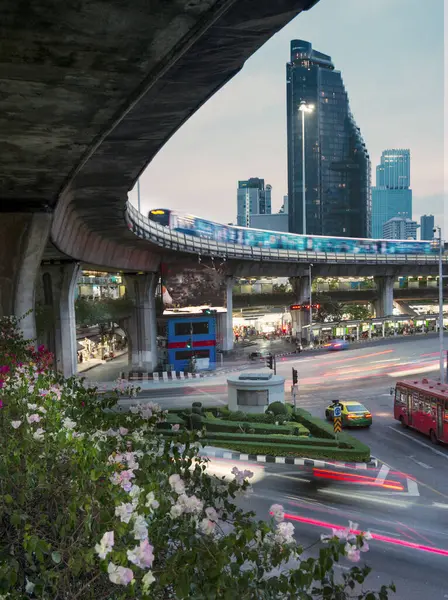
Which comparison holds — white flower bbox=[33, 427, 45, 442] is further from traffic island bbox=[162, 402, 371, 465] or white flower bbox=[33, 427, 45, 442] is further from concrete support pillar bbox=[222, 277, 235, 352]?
concrete support pillar bbox=[222, 277, 235, 352]

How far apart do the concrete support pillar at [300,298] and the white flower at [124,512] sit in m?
56.0

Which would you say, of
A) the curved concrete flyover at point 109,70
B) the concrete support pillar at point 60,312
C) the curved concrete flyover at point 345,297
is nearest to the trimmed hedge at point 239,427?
the curved concrete flyover at point 109,70

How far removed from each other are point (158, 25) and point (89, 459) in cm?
426

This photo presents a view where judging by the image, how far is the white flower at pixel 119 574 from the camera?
331 centimetres

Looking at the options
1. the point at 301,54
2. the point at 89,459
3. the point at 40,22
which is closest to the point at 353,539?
the point at 89,459

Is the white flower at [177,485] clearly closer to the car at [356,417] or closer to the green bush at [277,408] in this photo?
the green bush at [277,408]

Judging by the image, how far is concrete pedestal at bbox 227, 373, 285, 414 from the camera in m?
24.1

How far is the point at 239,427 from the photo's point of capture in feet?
68.6

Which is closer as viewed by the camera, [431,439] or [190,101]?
[190,101]

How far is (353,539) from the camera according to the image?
429cm

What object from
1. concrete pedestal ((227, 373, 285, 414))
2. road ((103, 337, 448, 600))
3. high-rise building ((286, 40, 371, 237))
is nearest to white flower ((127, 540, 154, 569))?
road ((103, 337, 448, 600))

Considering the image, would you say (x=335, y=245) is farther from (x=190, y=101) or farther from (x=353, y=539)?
(x=353, y=539)

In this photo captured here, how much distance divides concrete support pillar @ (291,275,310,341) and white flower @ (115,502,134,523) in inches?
2204

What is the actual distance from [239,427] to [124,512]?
17517 mm
